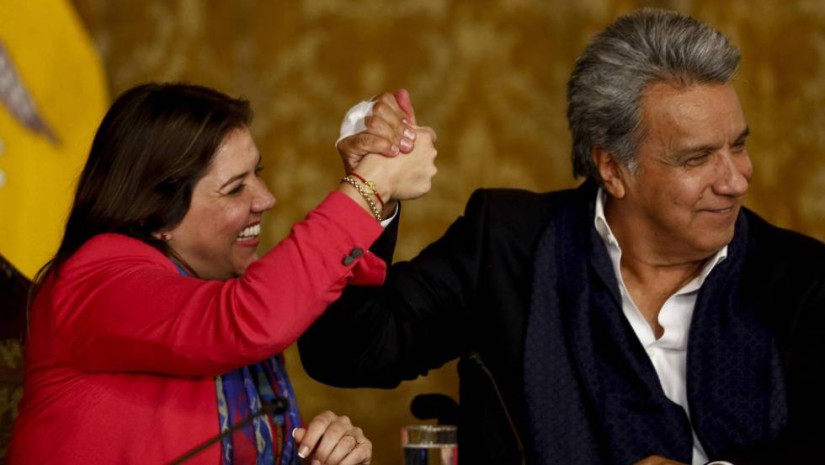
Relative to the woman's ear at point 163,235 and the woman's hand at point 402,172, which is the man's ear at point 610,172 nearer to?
the woman's hand at point 402,172

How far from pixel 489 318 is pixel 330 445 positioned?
0.51 meters

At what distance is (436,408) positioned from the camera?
7.29 ft

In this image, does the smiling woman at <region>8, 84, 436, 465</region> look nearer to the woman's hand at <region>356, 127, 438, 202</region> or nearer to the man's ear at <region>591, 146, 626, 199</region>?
the woman's hand at <region>356, 127, 438, 202</region>

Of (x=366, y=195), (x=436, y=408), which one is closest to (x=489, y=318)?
(x=436, y=408)

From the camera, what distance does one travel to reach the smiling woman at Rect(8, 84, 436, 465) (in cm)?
183

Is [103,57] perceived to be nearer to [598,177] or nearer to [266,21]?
[266,21]

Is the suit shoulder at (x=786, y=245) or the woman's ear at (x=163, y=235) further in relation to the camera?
the suit shoulder at (x=786, y=245)

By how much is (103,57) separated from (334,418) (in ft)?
6.07

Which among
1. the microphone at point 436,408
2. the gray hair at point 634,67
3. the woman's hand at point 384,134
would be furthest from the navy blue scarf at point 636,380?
the woman's hand at point 384,134

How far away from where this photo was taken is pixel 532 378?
2287mm

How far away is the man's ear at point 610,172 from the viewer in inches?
93.5

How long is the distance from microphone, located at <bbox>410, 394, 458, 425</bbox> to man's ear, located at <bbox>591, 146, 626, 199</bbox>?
1.61ft

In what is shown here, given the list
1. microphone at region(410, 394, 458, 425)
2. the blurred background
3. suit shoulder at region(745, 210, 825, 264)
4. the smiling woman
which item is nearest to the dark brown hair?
the smiling woman

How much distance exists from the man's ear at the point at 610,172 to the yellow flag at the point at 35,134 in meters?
1.36
